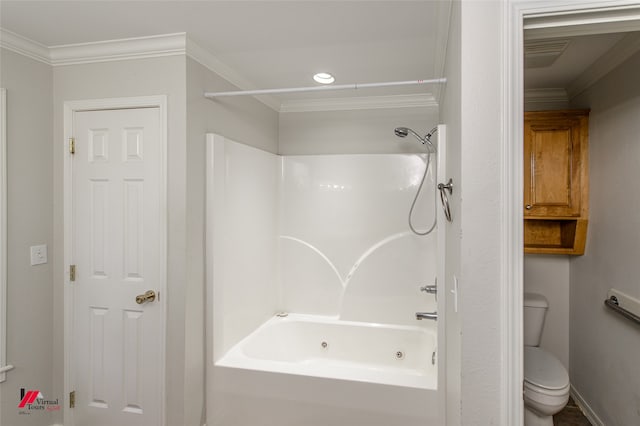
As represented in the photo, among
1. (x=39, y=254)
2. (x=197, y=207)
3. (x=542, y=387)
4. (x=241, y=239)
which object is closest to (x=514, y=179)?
(x=542, y=387)

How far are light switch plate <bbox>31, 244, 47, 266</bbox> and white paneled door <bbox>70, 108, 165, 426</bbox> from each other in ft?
0.51

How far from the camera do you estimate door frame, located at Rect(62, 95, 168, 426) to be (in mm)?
2104

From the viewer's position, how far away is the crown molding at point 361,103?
307 cm

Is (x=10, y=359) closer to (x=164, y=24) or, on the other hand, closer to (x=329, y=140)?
(x=164, y=24)

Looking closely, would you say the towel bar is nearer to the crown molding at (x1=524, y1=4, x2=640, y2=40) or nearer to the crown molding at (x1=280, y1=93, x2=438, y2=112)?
the crown molding at (x1=524, y1=4, x2=640, y2=40)

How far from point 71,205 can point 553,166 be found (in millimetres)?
3478

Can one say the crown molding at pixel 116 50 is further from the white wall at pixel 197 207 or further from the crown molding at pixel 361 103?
the crown molding at pixel 361 103

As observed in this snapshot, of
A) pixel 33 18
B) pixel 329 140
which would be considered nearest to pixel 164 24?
pixel 33 18

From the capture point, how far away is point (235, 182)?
2.54 metres

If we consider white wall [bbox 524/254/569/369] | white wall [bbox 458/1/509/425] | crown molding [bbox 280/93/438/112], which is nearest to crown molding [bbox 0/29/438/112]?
crown molding [bbox 280/93/438/112]

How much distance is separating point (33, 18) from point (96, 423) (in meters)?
2.35

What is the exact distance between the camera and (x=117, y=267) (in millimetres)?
2205

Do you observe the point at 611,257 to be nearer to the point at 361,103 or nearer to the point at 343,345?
the point at 343,345

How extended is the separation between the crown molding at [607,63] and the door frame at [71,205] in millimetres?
2734
